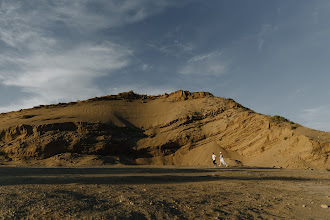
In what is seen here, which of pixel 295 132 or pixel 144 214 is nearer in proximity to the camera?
pixel 144 214

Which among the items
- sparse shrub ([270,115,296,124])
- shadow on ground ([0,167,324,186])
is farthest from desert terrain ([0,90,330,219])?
sparse shrub ([270,115,296,124])

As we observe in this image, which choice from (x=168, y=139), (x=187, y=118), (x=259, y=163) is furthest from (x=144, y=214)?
(x=187, y=118)

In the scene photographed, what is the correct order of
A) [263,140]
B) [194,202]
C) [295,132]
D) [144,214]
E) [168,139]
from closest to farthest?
1. [144,214]
2. [194,202]
3. [295,132]
4. [263,140]
5. [168,139]

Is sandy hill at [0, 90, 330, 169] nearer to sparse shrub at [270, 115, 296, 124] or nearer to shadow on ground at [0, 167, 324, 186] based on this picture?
sparse shrub at [270, 115, 296, 124]

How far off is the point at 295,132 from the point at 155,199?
58.7 feet

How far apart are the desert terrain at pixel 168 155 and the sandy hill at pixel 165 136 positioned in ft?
0.32

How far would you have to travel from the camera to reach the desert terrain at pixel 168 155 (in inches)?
210

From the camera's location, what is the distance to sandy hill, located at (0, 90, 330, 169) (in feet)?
64.3

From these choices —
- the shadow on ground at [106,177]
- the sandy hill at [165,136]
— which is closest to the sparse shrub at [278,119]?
the sandy hill at [165,136]

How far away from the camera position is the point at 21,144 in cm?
2241

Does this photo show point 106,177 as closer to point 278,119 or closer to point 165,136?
point 165,136

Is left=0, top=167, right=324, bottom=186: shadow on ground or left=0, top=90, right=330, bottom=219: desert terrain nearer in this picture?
left=0, top=90, right=330, bottom=219: desert terrain

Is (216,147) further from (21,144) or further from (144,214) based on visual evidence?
(144,214)

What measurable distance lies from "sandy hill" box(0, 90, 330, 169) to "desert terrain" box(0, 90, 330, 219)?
0.10 meters
